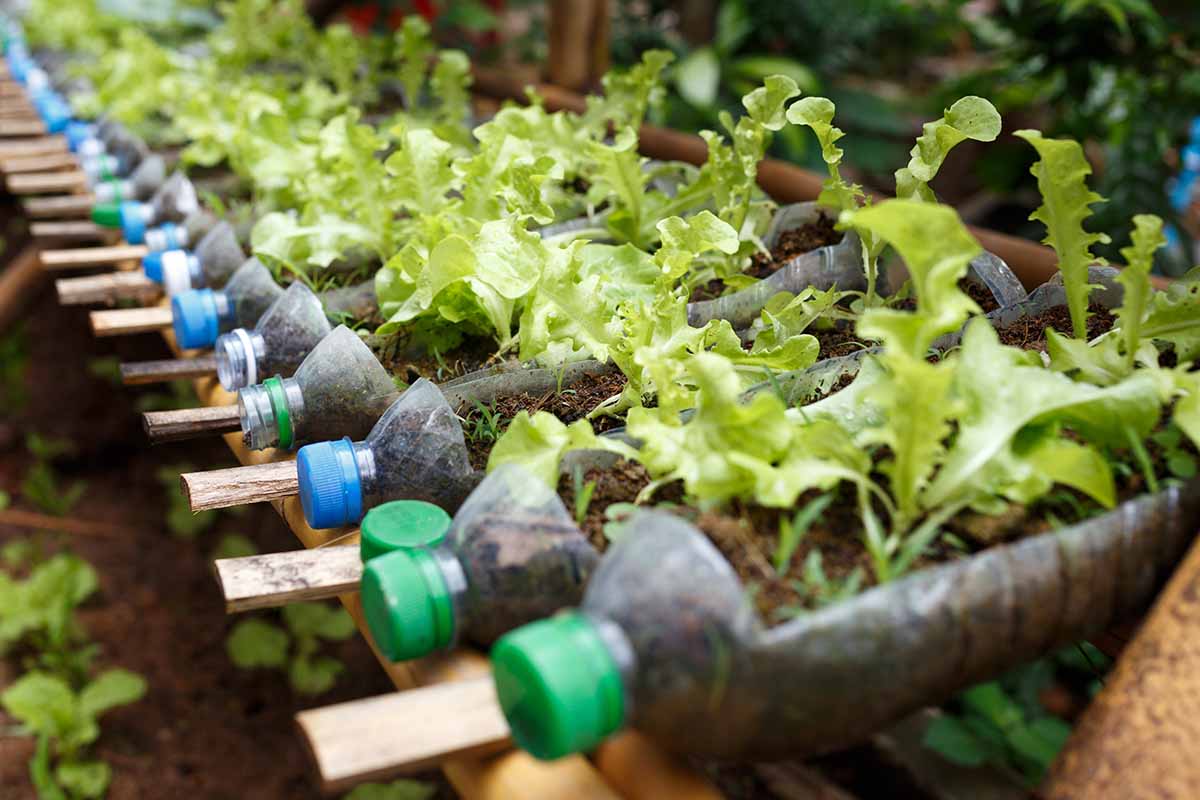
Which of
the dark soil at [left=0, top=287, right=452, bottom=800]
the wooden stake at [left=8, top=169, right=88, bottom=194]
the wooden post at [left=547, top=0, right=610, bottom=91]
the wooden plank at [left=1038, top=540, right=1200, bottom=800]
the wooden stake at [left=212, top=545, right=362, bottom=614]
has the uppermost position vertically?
the wooden post at [left=547, top=0, right=610, bottom=91]

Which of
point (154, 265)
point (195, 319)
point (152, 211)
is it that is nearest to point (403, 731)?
point (195, 319)

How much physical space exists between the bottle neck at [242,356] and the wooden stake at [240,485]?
0.72 ft

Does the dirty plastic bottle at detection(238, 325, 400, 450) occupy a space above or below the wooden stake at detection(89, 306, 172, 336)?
above

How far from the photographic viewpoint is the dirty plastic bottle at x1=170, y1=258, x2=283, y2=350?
1.47 m

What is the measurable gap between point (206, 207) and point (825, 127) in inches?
55.7

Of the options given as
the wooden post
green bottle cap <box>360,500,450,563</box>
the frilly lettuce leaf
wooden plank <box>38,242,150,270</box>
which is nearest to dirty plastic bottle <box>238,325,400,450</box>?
green bottle cap <box>360,500,450,563</box>

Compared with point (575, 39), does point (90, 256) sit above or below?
below

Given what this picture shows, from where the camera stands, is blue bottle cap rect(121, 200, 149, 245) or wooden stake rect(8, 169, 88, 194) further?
wooden stake rect(8, 169, 88, 194)

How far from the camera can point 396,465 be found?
1.06m

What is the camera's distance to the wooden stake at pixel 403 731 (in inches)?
28.0

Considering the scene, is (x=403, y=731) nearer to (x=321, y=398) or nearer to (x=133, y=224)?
(x=321, y=398)

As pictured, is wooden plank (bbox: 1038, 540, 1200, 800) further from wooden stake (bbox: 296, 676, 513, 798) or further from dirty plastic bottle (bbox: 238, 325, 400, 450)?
dirty plastic bottle (bbox: 238, 325, 400, 450)

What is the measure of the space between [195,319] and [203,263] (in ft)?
0.80

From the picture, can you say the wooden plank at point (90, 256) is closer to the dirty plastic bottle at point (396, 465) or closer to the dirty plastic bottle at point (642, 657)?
the dirty plastic bottle at point (396, 465)
